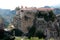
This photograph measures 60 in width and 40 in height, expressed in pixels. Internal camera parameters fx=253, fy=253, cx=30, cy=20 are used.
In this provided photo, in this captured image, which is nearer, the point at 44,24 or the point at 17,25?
the point at 44,24

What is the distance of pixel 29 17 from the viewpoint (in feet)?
73.6

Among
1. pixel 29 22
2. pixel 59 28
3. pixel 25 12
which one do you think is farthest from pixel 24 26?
pixel 59 28

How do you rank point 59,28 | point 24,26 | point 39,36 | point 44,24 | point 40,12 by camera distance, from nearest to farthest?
point 39,36 → point 59,28 → point 44,24 → point 24,26 → point 40,12

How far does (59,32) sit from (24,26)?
5555 mm

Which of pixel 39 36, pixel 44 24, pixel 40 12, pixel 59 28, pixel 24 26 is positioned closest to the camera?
pixel 39 36

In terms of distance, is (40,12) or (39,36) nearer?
(39,36)

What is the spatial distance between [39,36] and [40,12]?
735 centimetres

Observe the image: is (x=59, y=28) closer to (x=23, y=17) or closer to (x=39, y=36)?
(x=39, y=36)

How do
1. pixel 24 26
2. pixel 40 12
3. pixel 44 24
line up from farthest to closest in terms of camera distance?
1. pixel 40 12
2. pixel 24 26
3. pixel 44 24

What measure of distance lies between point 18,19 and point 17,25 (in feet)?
3.65

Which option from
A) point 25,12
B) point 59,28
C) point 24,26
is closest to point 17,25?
point 24,26

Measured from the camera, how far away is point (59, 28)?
A: 1755 cm

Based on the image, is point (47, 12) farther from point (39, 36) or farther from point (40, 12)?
point (39, 36)

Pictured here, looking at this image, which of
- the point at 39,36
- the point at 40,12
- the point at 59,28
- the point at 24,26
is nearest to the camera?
the point at 39,36
